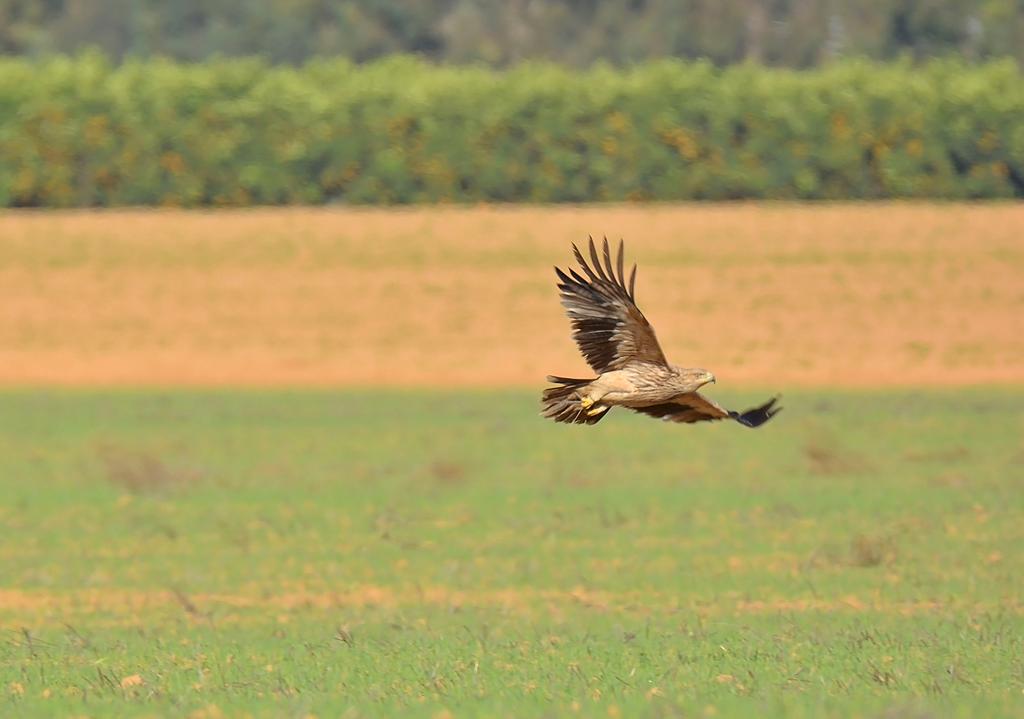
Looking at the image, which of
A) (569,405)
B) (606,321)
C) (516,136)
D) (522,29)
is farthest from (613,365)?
(522,29)

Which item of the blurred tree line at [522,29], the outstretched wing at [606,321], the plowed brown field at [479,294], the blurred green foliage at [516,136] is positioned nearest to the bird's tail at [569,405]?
the outstretched wing at [606,321]

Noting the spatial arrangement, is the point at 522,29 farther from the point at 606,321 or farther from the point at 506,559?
the point at 606,321

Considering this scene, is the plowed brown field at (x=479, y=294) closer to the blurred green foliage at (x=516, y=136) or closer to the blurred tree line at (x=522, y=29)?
the blurred green foliage at (x=516, y=136)

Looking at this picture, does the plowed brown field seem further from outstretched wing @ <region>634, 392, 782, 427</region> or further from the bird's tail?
the bird's tail

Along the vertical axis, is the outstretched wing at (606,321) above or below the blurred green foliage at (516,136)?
above

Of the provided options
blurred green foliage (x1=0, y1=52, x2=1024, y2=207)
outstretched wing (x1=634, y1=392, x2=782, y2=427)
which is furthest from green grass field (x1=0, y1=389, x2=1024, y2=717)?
blurred green foliage (x1=0, y1=52, x2=1024, y2=207)

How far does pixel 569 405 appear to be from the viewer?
9961 mm

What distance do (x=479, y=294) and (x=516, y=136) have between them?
5.16 m

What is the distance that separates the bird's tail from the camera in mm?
9938

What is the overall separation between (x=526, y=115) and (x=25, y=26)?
1086 inches

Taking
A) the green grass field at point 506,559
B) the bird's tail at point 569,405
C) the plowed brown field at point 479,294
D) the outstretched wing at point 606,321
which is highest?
the outstretched wing at point 606,321

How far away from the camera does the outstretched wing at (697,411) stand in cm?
1038

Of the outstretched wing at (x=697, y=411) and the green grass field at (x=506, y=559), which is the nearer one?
the green grass field at (x=506, y=559)

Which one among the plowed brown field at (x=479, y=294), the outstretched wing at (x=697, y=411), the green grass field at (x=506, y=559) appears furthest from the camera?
the plowed brown field at (x=479, y=294)
